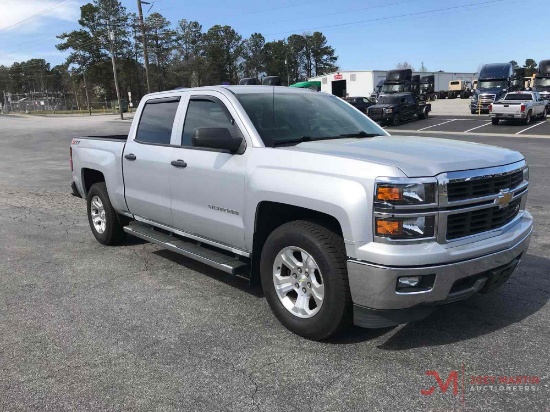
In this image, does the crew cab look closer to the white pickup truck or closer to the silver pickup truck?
the white pickup truck

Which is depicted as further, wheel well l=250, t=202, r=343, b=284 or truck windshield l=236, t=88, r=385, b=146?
truck windshield l=236, t=88, r=385, b=146

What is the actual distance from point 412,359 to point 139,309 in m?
2.35

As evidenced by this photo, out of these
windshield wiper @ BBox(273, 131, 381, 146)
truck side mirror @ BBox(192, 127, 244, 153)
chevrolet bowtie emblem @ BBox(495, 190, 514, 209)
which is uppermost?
truck side mirror @ BBox(192, 127, 244, 153)

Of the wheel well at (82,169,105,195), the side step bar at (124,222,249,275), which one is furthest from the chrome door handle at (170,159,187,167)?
the wheel well at (82,169,105,195)

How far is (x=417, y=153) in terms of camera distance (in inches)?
133

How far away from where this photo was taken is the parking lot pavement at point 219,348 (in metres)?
2.88

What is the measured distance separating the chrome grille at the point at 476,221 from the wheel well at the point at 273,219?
0.76 meters

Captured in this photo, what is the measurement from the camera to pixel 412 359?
10.7 ft

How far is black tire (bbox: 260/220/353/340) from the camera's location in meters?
3.25

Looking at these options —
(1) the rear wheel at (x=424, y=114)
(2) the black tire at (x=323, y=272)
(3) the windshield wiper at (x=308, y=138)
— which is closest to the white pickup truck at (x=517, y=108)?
(1) the rear wheel at (x=424, y=114)

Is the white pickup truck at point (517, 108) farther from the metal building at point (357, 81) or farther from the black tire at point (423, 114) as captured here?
the metal building at point (357, 81)

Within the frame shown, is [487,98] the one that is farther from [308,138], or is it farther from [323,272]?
[323,272]

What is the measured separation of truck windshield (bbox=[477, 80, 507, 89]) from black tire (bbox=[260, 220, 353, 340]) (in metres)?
35.9

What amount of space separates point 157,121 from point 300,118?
1.68 metres
